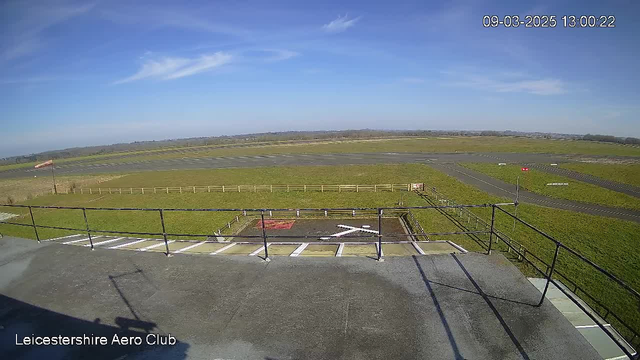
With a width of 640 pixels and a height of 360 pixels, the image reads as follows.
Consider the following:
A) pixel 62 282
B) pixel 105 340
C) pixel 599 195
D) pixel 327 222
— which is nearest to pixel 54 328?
pixel 105 340

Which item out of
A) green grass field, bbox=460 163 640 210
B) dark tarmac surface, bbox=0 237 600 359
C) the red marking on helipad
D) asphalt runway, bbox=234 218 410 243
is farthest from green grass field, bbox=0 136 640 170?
dark tarmac surface, bbox=0 237 600 359

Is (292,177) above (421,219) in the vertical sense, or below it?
above

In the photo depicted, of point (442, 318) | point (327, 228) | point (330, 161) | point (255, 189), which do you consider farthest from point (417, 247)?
point (330, 161)

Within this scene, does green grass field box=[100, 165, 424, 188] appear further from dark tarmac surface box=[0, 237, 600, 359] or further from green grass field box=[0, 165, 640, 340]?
dark tarmac surface box=[0, 237, 600, 359]

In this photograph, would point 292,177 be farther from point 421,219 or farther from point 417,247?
point 417,247

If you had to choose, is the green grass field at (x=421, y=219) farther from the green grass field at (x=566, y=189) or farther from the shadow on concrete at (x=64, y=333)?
the shadow on concrete at (x=64, y=333)

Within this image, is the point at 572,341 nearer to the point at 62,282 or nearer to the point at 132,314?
the point at 132,314

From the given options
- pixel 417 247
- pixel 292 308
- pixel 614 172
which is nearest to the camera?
pixel 292 308
